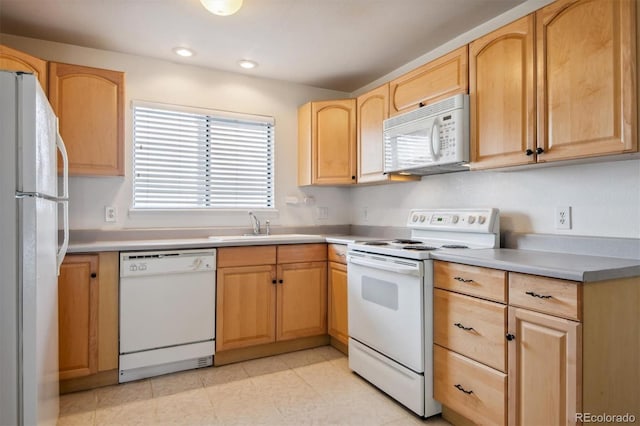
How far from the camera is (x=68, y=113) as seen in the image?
2.50m

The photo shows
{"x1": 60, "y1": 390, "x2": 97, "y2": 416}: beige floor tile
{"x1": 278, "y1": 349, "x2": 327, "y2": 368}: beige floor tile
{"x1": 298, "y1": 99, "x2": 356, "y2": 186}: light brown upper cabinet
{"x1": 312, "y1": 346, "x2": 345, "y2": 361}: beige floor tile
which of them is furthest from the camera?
{"x1": 298, "y1": 99, "x2": 356, "y2": 186}: light brown upper cabinet

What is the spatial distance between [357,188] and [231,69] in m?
1.64

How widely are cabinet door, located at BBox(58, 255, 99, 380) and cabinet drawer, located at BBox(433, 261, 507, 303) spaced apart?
2103 millimetres

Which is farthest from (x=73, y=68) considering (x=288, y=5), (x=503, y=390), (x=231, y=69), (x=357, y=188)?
(x=503, y=390)

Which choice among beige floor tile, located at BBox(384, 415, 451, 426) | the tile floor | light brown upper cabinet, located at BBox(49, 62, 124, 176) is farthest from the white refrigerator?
beige floor tile, located at BBox(384, 415, 451, 426)

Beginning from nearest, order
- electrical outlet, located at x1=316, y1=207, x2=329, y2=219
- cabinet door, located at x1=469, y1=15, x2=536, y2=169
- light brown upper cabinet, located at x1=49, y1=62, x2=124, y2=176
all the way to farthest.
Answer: cabinet door, located at x1=469, y1=15, x2=536, y2=169
light brown upper cabinet, located at x1=49, y1=62, x2=124, y2=176
electrical outlet, located at x1=316, y1=207, x2=329, y2=219

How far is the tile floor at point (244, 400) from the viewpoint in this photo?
206cm

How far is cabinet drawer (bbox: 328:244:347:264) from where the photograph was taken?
2.93 m

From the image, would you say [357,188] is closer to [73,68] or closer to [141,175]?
Answer: [141,175]

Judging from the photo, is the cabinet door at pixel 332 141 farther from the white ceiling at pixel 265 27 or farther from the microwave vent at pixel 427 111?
the microwave vent at pixel 427 111

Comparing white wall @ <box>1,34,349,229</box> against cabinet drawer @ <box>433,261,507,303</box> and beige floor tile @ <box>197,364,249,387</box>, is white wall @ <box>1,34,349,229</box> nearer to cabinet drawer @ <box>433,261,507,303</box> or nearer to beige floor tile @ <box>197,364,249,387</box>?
beige floor tile @ <box>197,364,249,387</box>

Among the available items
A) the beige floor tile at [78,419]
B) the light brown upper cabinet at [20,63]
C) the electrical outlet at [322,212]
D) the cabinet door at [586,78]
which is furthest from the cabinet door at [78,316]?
the cabinet door at [586,78]

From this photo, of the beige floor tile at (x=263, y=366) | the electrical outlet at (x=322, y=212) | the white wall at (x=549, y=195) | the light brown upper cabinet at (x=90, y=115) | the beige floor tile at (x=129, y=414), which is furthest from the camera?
the electrical outlet at (x=322, y=212)

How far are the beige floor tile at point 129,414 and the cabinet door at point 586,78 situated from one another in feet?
8.28
